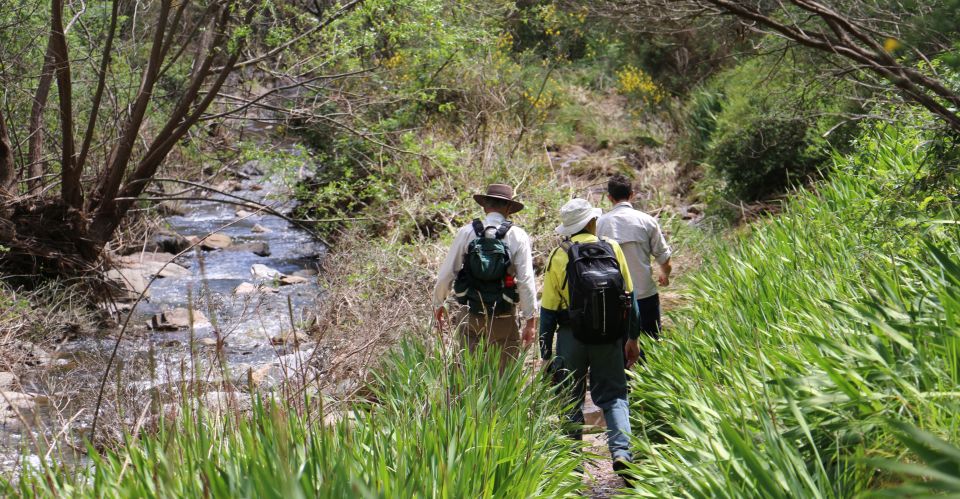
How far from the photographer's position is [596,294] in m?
5.39

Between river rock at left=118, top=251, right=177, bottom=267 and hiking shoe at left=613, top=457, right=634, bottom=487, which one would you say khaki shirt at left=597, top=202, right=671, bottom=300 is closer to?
hiking shoe at left=613, top=457, right=634, bottom=487

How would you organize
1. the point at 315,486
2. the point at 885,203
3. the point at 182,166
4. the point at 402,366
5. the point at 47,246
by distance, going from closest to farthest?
the point at 315,486 → the point at 402,366 → the point at 885,203 → the point at 47,246 → the point at 182,166

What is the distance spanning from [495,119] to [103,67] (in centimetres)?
694

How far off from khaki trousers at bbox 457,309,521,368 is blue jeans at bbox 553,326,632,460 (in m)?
0.61

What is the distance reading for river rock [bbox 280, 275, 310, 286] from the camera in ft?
46.7

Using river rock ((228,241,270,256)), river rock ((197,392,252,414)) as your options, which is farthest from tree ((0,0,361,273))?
river rock ((197,392,252,414))

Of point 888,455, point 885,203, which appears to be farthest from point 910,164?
point 888,455

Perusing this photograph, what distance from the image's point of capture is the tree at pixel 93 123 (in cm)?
1146

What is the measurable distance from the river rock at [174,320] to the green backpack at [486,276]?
6.41m

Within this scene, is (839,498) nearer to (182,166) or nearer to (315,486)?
(315,486)

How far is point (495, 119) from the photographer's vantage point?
1642 centimetres

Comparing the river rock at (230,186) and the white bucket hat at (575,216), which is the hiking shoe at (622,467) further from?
the river rock at (230,186)

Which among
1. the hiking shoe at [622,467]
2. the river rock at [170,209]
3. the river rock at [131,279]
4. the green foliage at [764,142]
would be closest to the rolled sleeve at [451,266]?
the hiking shoe at [622,467]

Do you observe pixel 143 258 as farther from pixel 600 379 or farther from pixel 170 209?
pixel 600 379
